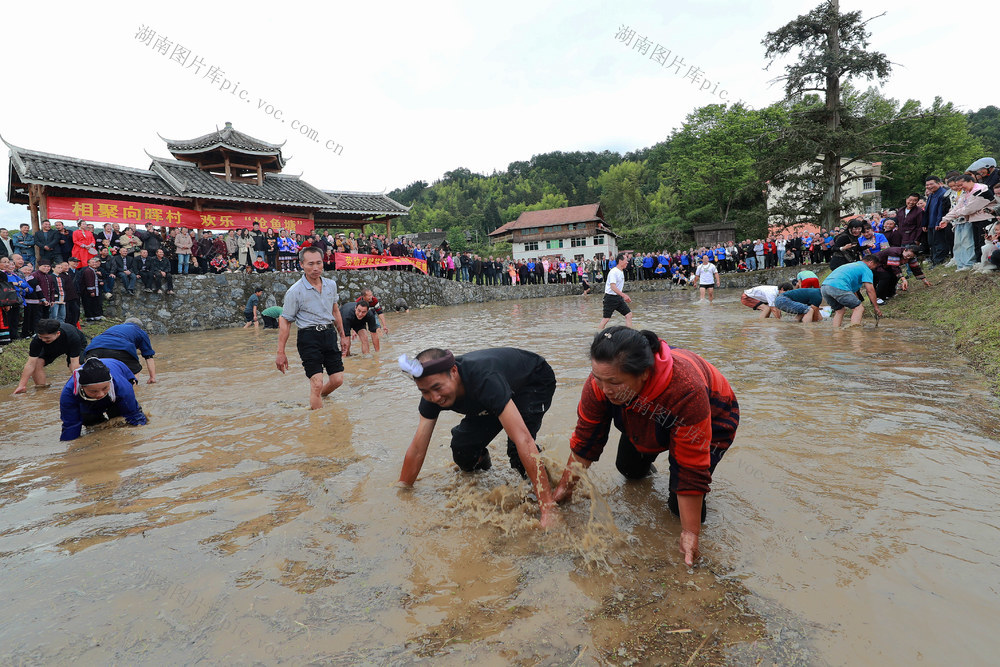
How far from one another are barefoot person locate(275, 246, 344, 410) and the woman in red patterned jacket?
350 cm

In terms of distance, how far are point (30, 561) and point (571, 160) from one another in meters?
122

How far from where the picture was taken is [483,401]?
2.81 metres

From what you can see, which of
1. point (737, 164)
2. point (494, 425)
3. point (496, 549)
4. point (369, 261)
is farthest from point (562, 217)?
point (496, 549)

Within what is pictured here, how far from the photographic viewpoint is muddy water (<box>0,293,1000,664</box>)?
1.92 m

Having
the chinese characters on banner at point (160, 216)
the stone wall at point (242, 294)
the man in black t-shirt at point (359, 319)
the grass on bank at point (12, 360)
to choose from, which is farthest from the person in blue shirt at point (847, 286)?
the chinese characters on banner at point (160, 216)

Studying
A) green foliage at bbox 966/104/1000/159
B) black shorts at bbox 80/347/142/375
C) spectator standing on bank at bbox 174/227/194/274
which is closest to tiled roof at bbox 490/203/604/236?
green foliage at bbox 966/104/1000/159

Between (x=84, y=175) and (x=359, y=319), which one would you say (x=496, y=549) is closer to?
(x=359, y=319)

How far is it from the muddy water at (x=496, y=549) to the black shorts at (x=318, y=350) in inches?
34.0

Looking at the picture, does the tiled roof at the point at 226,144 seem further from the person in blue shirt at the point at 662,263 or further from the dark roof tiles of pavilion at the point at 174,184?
the person in blue shirt at the point at 662,263

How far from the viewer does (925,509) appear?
2633mm

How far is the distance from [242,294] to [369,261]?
5077 millimetres

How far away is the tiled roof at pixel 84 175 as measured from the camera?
14086 millimetres

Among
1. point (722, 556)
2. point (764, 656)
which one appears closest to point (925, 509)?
point (722, 556)

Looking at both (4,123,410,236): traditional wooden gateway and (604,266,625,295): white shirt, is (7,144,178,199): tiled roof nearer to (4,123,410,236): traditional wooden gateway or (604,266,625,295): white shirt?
(4,123,410,236): traditional wooden gateway
